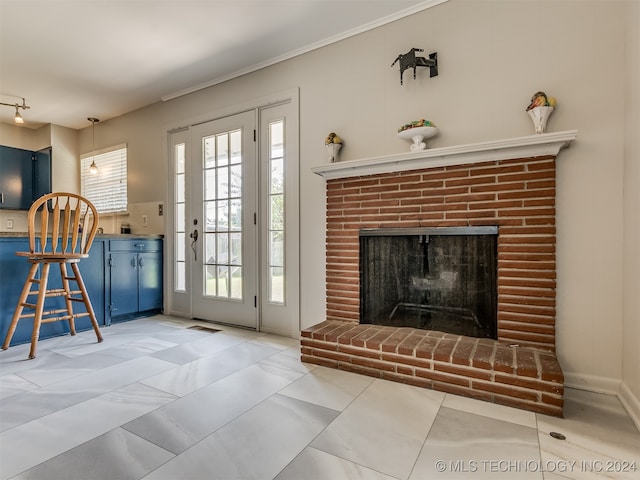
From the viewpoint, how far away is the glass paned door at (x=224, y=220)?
316 cm

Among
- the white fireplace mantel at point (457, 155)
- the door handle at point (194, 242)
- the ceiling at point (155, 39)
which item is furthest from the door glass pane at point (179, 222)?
the white fireplace mantel at point (457, 155)

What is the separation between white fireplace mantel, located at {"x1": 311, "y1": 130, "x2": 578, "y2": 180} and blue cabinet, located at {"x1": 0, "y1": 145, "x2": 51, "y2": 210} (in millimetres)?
4288

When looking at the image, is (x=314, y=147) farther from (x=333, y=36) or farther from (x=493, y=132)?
(x=493, y=132)

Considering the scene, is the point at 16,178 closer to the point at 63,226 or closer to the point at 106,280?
the point at 106,280

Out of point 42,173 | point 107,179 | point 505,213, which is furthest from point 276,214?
point 42,173

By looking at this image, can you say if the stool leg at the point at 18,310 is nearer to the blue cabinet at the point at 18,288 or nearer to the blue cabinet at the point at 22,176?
the blue cabinet at the point at 18,288

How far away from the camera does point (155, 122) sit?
3951mm

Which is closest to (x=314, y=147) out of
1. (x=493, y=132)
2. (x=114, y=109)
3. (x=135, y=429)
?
(x=493, y=132)

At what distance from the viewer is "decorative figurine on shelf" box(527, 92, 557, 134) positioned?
188 centimetres

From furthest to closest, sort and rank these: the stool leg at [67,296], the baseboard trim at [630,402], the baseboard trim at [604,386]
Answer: the stool leg at [67,296], the baseboard trim at [604,386], the baseboard trim at [630,402]

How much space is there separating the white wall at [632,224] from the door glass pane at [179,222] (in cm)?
362

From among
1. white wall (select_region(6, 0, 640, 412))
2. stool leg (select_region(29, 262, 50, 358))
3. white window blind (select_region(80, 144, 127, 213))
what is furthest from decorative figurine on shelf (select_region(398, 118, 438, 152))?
white window blind (select_region(80, 144, 127, 213))

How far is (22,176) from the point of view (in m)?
4.56

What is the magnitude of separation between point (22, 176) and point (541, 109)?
5878 millimetres
